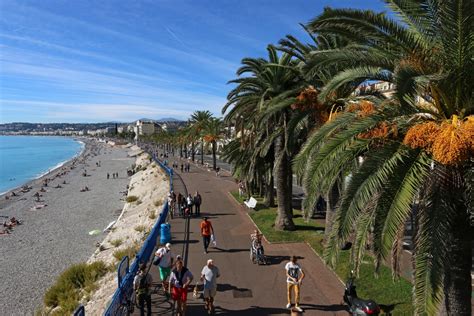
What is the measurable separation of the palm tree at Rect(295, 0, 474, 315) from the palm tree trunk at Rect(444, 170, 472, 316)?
0.02 meters

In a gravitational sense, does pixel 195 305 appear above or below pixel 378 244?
below

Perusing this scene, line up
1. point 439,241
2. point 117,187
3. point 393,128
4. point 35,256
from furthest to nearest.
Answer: point 117,187 < point 35,256 < point 393,128 < point 439,241

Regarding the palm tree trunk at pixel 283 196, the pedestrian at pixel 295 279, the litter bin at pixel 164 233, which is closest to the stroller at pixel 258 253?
the pedestrian at pixel 295 279

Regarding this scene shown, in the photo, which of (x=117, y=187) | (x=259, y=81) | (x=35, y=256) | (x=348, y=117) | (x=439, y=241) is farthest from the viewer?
(x=117, y=187)

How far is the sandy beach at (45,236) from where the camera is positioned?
1889cm

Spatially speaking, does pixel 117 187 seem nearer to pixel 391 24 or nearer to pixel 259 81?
pixel 259 81

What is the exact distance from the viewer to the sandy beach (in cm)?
1889

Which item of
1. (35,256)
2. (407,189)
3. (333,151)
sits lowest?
(35,256)

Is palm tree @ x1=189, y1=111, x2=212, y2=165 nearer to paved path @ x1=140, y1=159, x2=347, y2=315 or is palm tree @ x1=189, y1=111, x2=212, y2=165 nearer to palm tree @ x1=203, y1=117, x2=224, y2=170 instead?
palm tree @ x1=203, y1=117, x2=224, y2=170

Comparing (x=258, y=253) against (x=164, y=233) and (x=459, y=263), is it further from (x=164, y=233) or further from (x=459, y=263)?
(x=459, y=263)

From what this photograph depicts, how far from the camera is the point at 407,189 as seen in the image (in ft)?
19.1

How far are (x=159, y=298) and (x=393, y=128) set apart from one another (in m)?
7.49

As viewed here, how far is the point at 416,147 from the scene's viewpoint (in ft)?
20.2

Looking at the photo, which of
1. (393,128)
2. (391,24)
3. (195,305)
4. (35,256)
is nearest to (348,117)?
(393,128)
